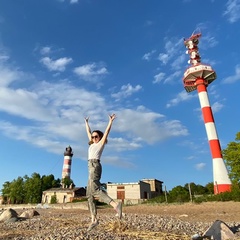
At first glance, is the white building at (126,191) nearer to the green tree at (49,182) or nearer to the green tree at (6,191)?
the green tree at (49,182)

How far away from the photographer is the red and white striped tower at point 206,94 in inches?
1262

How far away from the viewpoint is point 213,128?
33.9 metres

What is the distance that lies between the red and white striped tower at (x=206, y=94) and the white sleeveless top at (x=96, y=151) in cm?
2973


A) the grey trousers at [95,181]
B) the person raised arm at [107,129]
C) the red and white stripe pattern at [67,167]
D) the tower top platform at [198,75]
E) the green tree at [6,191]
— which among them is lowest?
the grey trousers at [95,181]

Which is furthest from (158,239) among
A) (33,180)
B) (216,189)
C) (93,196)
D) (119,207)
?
(33,180)

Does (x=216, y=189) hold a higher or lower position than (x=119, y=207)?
higher

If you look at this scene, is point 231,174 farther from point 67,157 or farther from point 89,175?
point 67,157

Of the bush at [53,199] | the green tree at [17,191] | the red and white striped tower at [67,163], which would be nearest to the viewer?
the bush at [53,199]

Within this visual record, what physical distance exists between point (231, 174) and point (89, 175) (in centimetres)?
3041

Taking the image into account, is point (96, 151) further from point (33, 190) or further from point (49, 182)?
point (49, 182)

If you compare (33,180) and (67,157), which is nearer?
(33,180)

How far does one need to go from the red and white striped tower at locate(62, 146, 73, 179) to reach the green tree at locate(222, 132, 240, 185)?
43.3 m

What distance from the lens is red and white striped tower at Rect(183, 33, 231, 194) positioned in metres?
32.1

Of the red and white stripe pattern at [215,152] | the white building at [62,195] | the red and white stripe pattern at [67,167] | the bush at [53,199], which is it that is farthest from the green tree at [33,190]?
the red and white stripe pattern at [215,152]
